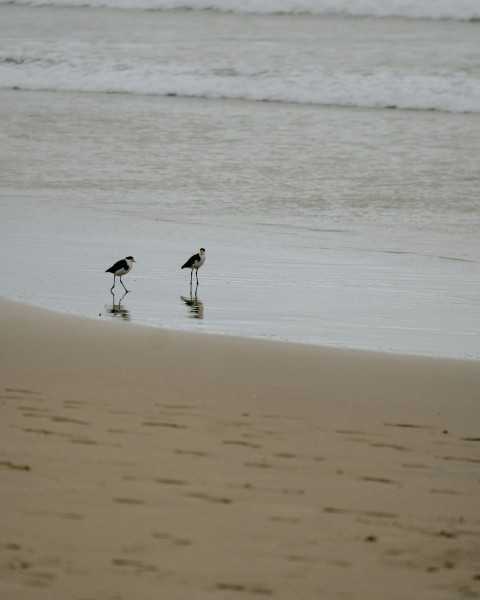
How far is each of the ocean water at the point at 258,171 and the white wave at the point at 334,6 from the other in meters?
0.10

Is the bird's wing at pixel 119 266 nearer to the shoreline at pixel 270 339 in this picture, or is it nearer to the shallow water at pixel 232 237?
the shallow water at pixel 232 237

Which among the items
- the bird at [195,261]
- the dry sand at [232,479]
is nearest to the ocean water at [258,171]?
the bird at [195,261]

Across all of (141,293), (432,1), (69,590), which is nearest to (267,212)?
(141,293)

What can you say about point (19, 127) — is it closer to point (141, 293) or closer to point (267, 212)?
point (267, 212)

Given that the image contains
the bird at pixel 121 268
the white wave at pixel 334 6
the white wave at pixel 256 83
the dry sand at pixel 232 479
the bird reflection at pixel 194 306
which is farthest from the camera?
the white wave at pixel 334 6

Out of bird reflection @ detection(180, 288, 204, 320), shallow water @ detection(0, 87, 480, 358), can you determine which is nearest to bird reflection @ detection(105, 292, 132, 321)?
shallow water @ detection(0, 87, 480, 358)

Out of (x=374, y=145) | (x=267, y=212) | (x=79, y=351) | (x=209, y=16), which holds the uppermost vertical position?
(x=209, y=16)

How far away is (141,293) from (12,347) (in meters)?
2.72

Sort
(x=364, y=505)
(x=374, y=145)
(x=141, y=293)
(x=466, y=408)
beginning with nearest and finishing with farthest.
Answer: (x=364, y=505) < (x=466, y=408) < (x=141, y=293) < (x=374, y=145)

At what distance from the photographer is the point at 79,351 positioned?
670 cm

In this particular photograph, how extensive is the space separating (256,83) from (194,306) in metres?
18.2

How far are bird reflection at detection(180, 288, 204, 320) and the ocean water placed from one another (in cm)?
4

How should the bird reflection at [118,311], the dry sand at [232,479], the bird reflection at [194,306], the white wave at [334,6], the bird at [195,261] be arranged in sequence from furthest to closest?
the white wave at [334,6], the bird at [195,261], the bird reflection at [194,306], the bird reflection at [118,311], the dry sand at [232,479]

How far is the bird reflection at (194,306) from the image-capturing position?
8305 mm
